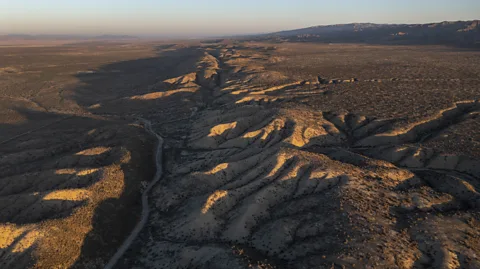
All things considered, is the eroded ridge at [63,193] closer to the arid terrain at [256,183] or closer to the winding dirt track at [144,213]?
the arid terrain at [256,183]

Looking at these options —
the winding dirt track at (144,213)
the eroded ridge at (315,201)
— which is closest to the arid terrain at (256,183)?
the eroded ridge at (315,201)

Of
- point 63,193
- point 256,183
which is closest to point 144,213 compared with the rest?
point 63,193

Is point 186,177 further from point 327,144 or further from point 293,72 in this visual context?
point 293,72

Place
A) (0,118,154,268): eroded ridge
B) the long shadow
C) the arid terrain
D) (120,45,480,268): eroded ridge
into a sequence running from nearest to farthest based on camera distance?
(120,45,480,268): eroded ridge, the arid terrain, (0,118,154,268): eroded ridge, the long shadow

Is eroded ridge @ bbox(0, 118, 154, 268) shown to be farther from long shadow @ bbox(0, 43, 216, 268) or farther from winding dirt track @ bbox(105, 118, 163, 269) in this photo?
winding dirt track @ bbox(105, 118, 163, 269)

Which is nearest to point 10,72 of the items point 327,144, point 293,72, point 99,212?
point 293,72

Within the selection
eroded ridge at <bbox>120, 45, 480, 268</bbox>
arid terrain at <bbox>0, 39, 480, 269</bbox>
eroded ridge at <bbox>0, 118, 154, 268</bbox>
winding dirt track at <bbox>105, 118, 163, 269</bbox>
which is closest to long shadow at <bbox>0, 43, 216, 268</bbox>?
eroded ridge at <bbox>0, 118, 154, 268</bbox>
